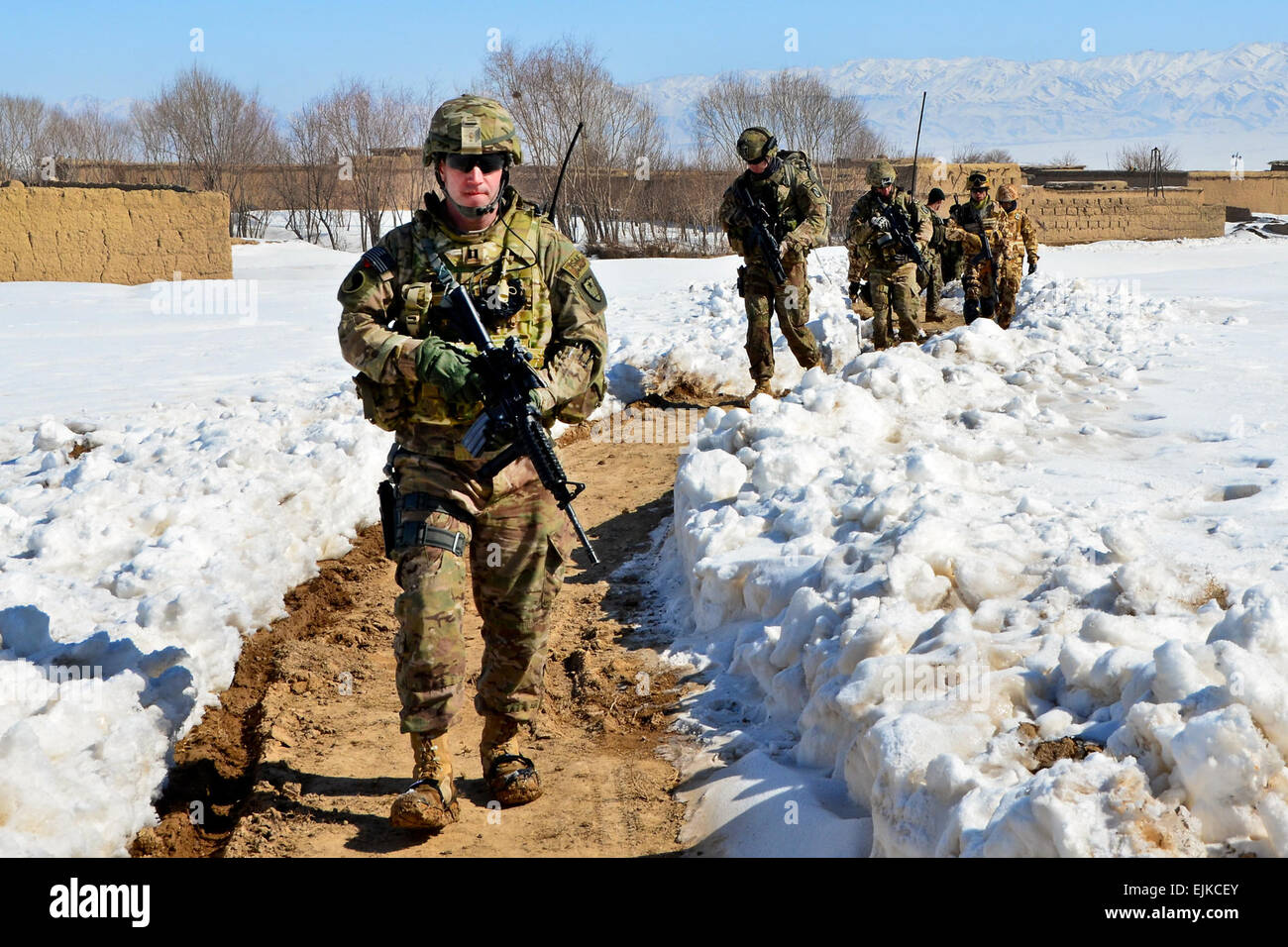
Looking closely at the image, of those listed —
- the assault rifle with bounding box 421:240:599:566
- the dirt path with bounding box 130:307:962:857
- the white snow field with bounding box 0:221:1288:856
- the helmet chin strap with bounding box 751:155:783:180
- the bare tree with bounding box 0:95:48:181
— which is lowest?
the dirt path with bounding box 130:307:962:857

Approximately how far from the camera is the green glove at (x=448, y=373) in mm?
3680

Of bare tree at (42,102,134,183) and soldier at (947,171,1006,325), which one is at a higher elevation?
bare tree at (42,102,134,183)

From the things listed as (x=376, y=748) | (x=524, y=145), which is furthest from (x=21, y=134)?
(x=376, y=748)

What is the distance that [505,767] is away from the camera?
159 inches

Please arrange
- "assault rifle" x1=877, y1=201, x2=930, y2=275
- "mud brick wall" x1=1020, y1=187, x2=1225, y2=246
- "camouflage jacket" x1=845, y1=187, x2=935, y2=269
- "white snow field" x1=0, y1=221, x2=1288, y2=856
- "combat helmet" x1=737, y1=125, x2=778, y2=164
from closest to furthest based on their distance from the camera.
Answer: "white snow field" x1=0, y1=221, x2=1288, y2=856 → "combat helmet" x1=737, y1=125, x2=778, y2=164 → "assault rifle" x1=877, y1=201, x2=930, y2=275 → "camouflage jacket" x1=845, y1=187, x2=935, y2=269 → "mud brick wall" x1=1020, y1=187, x2=1225, y2=246

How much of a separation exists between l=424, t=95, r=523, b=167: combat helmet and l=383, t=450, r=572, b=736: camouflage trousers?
0.93 m

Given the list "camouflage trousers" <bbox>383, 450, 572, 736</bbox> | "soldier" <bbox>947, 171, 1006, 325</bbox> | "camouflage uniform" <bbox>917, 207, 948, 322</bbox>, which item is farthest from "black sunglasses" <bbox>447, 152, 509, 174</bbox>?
"soldier" <bbox>947, 171, 1006, 325</bbox>

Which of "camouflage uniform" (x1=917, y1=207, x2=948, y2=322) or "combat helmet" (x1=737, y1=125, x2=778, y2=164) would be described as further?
"camouflage uniform" (x1=917, y1=207, x2=948, y2=322)

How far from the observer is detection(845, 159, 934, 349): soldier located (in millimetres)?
11359

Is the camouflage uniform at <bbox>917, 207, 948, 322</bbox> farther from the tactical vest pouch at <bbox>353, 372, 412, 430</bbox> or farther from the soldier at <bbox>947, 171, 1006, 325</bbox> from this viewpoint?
the tactical vest pouch at <bbox>353, 372, 412, 430</bbox>

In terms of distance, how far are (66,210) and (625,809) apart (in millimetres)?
18189

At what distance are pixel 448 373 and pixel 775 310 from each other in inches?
271

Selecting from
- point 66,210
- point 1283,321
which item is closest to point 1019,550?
point 1283,321
